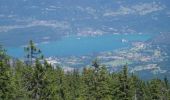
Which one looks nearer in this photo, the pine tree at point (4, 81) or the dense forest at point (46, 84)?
the pine tree at point (4, 81)

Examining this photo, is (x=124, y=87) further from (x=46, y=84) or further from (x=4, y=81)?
(x=4, y=81)

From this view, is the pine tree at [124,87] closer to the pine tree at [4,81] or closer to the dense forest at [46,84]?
the dense forest at [46,84]

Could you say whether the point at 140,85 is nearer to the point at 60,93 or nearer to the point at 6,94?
the point at 60,93

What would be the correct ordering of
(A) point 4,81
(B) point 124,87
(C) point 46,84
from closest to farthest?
(A) point 4,81 → (C) point 46,84 → (B) point 124,87

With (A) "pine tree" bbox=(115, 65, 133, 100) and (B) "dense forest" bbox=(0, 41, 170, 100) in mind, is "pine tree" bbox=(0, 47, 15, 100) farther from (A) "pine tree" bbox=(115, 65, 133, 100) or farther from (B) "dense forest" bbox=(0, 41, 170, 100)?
(A) "pine tree" bbox=(115, 65, 133, 100)

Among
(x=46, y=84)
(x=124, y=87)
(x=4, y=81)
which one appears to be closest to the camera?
(x=4, y=81)

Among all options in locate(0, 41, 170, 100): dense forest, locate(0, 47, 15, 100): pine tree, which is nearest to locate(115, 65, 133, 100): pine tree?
locate(0, 41, 170, 100): dense forest

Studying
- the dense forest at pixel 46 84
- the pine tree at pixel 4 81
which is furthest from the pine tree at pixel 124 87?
the pine tree at pixel 4 81

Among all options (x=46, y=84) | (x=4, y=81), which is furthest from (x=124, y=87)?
(x=4, y=81)

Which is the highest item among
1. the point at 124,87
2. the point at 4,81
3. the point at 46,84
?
the point at 4,81

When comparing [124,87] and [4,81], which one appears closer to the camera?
[4,81]

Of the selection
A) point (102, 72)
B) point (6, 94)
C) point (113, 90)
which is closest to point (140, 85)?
point (113, 90)

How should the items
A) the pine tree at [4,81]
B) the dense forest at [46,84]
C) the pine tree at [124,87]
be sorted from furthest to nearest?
the pine tree at [124,87]
the dense forest at [46,84]
the pine tree at [4,81]
